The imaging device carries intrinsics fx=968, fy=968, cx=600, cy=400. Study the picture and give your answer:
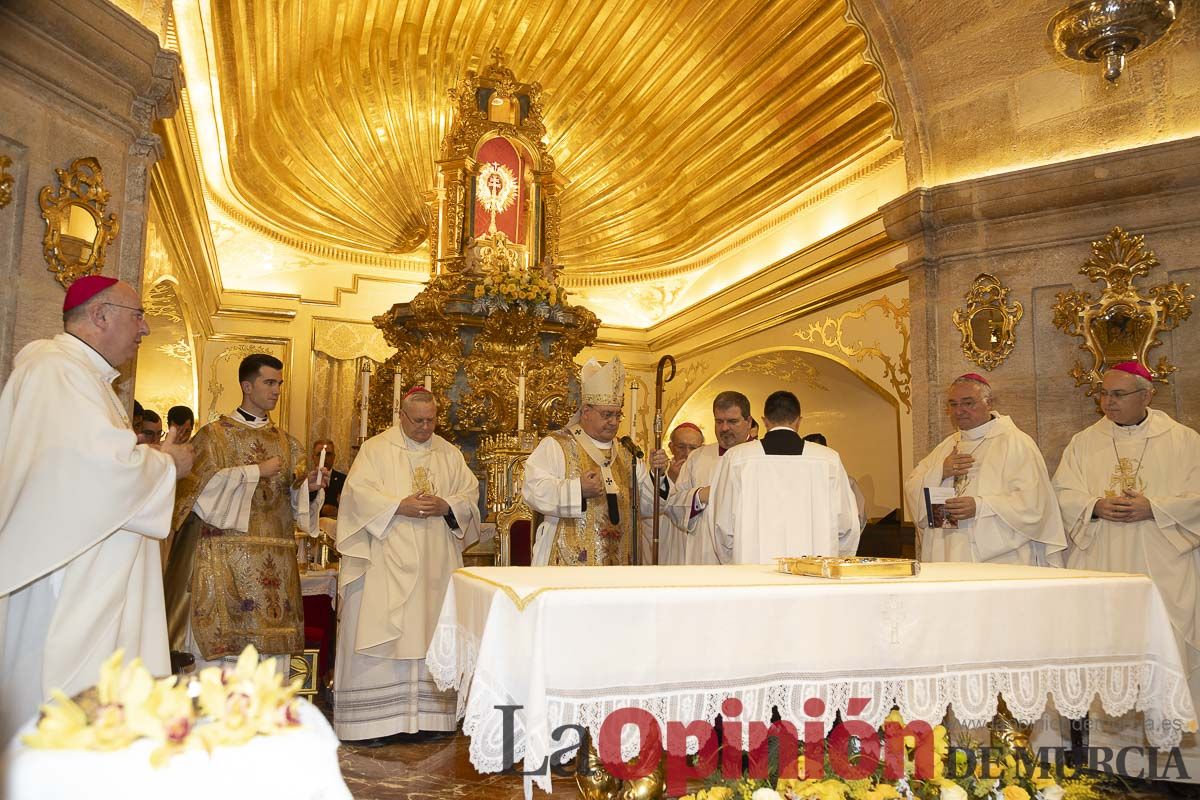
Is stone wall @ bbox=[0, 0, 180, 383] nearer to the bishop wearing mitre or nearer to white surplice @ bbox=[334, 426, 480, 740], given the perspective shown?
white surplice @ bbox=[334, 426, 480, 740]

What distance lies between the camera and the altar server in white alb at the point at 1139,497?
15.6 feet

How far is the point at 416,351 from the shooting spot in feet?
27.2

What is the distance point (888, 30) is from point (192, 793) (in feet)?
21.6

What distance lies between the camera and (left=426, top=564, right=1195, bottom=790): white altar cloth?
282cm

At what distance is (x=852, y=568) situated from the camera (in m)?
3.32

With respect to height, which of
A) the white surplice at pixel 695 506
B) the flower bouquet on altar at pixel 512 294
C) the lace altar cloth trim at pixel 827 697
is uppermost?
the flower bouquet on altar at pixel 512 294

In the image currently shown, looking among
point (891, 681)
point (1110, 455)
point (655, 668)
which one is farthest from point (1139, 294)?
point (655, 668)

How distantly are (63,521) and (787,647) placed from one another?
90.6 inches

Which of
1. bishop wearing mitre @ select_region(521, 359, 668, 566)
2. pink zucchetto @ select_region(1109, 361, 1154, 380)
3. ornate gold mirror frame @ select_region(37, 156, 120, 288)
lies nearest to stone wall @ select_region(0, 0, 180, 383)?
ornate gold mirror frame @ select_region(37, 156, 120, 288)

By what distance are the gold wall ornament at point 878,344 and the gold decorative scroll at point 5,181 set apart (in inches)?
221

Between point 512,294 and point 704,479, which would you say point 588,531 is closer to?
point 704,479

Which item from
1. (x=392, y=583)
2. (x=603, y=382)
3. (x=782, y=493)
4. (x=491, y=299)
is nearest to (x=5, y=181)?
(x=392, y=583)

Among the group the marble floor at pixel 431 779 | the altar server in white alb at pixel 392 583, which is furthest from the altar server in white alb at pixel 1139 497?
the altar server in white alb at pixel 392 583

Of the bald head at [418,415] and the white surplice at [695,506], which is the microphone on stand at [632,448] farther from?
the bald head at [418,415]
